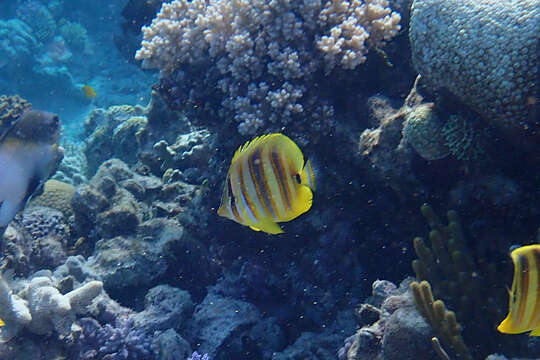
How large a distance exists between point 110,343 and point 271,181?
2.75 m

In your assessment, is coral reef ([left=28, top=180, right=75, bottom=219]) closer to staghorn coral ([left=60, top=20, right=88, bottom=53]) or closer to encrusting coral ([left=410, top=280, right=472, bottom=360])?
encrusting coral ([left=410, top=280, right=472, bottom=360])

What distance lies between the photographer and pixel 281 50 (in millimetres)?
4238

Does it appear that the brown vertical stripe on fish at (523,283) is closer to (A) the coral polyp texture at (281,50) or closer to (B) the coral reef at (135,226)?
(A) the coral polyp texture at (281,50)

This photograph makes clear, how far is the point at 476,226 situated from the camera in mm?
3291

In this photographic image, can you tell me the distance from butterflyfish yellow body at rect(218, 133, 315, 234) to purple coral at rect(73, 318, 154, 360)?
2472mm

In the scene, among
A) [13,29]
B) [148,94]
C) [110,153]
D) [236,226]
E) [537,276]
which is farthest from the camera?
[13,29]

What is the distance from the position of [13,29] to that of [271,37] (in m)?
17.0

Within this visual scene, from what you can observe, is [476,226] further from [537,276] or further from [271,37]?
[271,37]

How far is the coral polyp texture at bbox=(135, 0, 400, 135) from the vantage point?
4.06 m


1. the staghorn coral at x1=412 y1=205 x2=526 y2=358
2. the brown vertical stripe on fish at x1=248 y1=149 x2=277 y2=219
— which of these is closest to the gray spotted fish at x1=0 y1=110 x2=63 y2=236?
the brown vertical stripe on fish at x1=248 y1=149 x2=277 y2=219

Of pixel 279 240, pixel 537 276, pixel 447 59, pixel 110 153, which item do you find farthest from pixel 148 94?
pixel 537 276

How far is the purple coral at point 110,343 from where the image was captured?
11.9ft

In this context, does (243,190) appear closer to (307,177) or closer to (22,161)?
(307,177)

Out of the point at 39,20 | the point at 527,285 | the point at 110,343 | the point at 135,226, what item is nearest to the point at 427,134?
the point at 527,285
